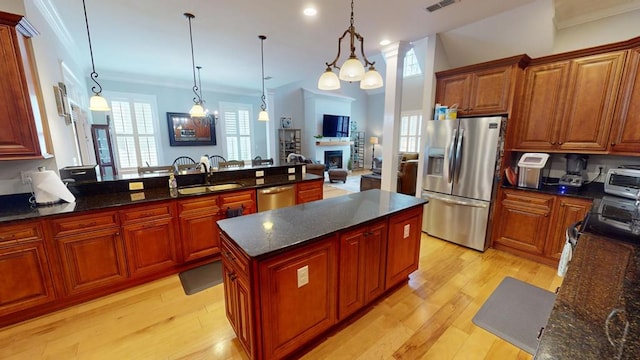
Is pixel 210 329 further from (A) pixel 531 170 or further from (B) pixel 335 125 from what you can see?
(B) pixel 335 125

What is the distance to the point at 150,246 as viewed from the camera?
7.77ft

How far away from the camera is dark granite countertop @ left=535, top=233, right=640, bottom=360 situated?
67 centimetres

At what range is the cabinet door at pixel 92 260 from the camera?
6.60 ft

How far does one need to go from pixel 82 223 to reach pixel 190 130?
5.40m

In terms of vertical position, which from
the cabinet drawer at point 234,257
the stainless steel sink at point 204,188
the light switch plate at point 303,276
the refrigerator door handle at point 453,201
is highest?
the stainless steel sink at point 204,188

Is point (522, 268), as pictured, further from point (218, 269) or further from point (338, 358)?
point (218, 269)

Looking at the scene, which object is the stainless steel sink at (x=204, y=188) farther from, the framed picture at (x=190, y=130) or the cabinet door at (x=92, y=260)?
the framed picture at (x=190, y=130)

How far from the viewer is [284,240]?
1.44m

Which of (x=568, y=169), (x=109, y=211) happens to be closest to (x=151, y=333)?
(x=109, y=211)

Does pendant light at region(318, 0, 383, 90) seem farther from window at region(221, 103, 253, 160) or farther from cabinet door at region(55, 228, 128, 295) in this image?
window at region(221, 103, 253, 160)

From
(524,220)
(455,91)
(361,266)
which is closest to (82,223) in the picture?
(361,266)

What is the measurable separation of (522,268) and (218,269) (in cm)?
341

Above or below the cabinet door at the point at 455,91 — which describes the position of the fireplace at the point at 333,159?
below

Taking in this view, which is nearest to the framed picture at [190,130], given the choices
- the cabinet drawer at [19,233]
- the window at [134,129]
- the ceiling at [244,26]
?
the window at [134,129]
